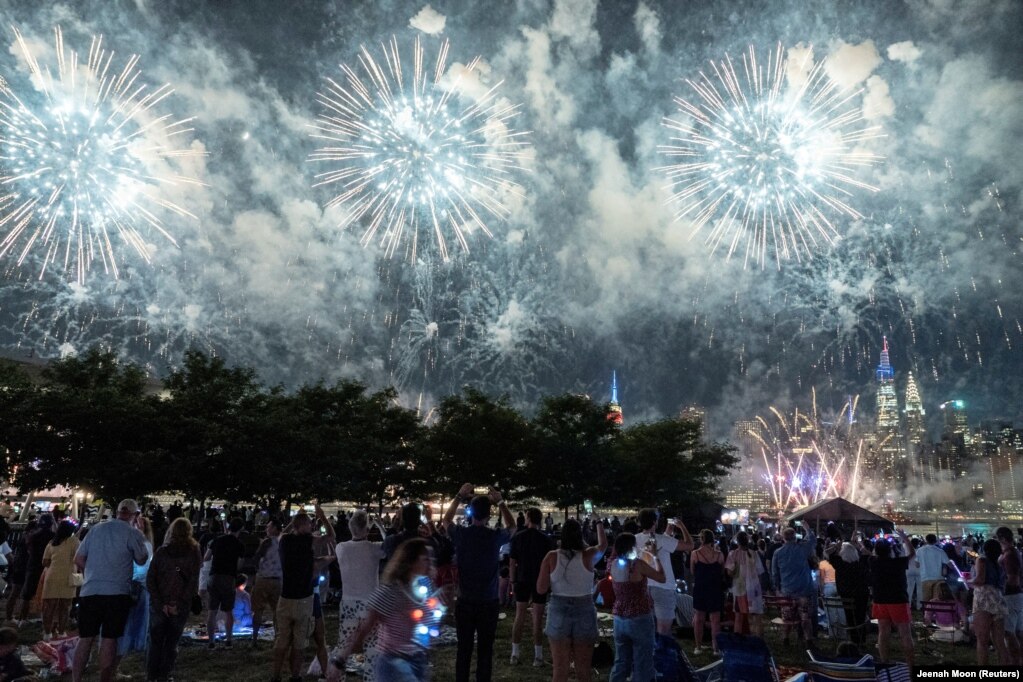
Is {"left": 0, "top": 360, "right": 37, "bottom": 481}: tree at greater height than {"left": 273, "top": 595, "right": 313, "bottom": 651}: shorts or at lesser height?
greater

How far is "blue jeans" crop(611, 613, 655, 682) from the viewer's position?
711 centimetres

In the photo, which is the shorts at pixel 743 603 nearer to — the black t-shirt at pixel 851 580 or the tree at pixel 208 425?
the black t-shirt at pixel 851 580

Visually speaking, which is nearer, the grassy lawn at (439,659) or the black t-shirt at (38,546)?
the grassy lawn at (439,659)

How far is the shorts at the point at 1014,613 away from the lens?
948cm

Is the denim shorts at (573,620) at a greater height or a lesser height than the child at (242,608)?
greater

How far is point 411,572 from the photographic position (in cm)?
512

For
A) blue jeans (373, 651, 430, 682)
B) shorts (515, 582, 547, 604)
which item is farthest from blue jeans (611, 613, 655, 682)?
shorts (515, 582, 547, 604)

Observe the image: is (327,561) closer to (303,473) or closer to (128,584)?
(128,584)

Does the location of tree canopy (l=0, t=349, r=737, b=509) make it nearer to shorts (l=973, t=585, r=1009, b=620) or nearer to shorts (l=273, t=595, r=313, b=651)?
shorts (l=273, t=595, r=313, b=651)

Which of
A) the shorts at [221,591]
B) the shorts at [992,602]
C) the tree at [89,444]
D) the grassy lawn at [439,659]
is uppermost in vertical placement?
the tree at [89,444]

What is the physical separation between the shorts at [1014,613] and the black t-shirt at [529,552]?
5.94m

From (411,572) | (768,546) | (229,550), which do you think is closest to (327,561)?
(229,550)

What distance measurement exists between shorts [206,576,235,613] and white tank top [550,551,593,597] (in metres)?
6.04

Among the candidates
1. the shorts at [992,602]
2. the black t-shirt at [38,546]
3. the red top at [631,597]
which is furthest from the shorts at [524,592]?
the black t-shirt at [38,546]
